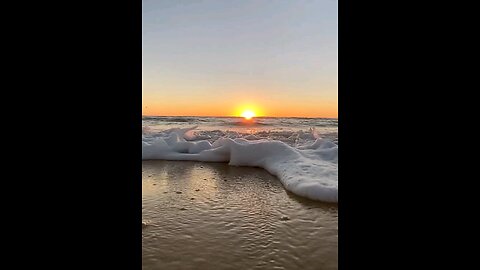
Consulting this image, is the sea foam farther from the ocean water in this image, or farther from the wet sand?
the wet sand

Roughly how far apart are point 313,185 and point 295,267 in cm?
222

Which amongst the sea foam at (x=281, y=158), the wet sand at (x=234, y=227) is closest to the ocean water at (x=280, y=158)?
the sea foam at (x=281, y=158)

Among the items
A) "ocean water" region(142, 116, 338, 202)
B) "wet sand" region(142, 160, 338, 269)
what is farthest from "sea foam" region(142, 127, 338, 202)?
"wet sand" region(142, 160, 338, 269)

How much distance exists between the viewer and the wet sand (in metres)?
2.29

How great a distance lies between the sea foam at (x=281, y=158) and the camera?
4.37m

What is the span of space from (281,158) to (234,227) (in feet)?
12.3

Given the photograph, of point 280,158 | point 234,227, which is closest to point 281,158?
point 280,158

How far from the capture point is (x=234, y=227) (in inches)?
117
